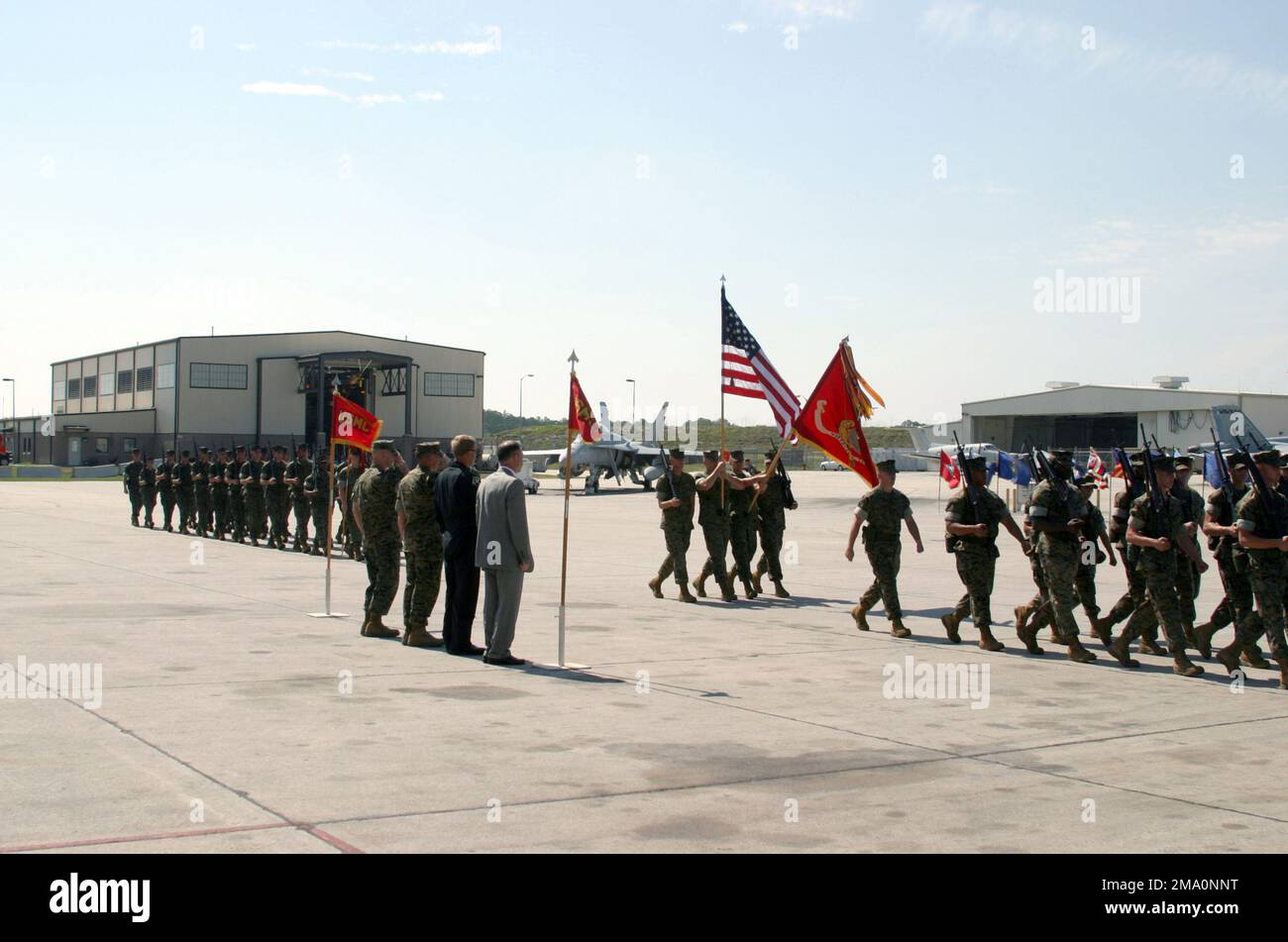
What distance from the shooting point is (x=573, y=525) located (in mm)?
32906

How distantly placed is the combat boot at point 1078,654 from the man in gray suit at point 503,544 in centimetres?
484

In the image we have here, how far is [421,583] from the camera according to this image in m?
11.1

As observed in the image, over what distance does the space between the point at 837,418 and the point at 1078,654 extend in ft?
15.0

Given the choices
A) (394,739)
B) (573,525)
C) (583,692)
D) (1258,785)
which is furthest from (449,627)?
(573,525)

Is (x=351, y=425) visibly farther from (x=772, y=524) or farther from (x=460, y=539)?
(x=772, y=524)

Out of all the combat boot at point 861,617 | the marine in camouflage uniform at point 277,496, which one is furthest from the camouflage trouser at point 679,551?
the marine in camouflage uniform at point 277,496

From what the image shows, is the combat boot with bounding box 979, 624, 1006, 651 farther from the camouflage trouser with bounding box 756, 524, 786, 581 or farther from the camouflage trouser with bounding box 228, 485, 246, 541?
the camouflage trouser with bounding box 228, 485, 246, 541

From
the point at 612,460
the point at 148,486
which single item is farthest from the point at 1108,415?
the point at 148,486

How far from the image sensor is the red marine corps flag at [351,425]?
14.4 meters

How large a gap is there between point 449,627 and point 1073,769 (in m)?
5.71

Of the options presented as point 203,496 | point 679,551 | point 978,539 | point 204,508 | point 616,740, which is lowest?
point 616,740

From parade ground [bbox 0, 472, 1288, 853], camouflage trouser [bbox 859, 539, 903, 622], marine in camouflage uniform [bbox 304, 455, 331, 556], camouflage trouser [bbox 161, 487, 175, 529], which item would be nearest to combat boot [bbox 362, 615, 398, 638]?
parade ground [bbox 0, 472, 1288, 853]

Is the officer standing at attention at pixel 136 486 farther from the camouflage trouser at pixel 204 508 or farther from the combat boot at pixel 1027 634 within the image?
the combat boot at pixel 1027 634
